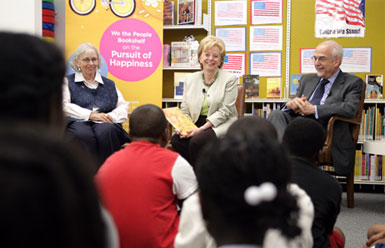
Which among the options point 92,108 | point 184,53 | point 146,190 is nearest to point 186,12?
point 184,53

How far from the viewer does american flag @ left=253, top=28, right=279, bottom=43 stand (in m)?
5.07

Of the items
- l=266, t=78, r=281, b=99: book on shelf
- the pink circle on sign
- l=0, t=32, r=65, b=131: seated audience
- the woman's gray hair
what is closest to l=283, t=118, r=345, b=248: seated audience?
l=0, t=32, r=65, b=131: seated audience

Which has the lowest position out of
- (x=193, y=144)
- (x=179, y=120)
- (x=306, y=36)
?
(x=193, y=144)

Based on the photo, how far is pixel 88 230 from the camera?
0.43 meters

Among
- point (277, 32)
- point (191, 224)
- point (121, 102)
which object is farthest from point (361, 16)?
Answer: point (191, 224)

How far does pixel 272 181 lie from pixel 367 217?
2.95 metres

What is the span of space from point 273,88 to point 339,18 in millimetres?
1026

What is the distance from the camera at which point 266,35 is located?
5.09m

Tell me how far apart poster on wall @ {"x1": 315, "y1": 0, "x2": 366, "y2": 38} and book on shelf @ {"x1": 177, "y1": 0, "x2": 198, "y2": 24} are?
1.37 metres

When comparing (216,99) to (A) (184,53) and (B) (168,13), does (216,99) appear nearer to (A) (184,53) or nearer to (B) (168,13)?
(A) (184,53)

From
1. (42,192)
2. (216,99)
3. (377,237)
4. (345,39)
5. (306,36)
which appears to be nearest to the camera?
(42,192)

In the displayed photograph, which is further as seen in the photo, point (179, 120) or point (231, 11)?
point (231, 11)

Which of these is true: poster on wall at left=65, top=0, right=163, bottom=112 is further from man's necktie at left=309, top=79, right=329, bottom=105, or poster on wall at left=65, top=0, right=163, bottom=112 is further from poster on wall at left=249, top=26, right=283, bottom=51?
man's necktie at left=309, top=79, right=329, bottom=105

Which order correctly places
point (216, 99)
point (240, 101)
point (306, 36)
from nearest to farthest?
point (216, 99) → point (240, 101) → point (306, 36)
